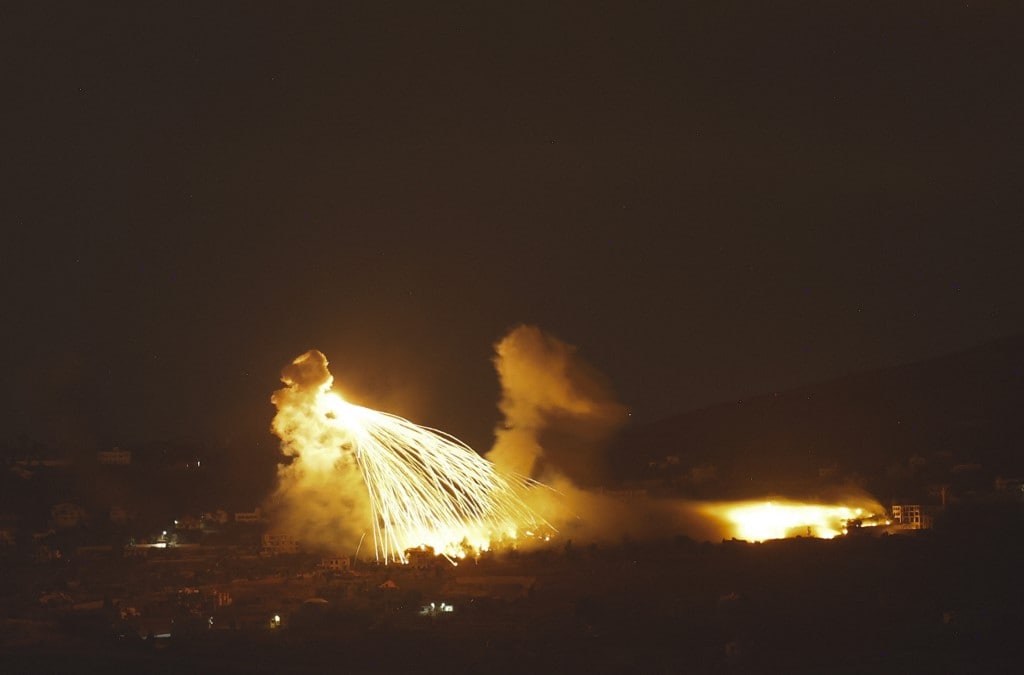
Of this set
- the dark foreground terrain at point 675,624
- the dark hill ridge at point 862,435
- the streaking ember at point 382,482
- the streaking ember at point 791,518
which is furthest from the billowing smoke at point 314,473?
the dark hill ridge at point 862,435

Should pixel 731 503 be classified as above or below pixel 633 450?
below

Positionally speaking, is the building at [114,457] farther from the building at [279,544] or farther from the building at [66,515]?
the building at [279,544]

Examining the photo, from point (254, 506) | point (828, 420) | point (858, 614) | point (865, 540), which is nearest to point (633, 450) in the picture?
point (828, 420)

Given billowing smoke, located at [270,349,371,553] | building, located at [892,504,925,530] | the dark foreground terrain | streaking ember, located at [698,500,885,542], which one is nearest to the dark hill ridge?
streaking ember, located at [698,500,885,542]

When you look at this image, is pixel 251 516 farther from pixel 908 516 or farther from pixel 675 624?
pixel 675 624

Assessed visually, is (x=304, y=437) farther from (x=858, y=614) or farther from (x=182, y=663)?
(x=858, y=614)

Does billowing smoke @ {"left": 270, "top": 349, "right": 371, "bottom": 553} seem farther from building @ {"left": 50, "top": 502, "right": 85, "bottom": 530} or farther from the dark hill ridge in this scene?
the dark hill ridge
